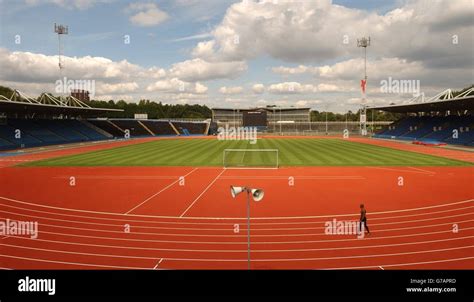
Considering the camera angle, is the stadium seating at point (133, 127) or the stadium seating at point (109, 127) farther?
the stadium seating at point (133, 127)

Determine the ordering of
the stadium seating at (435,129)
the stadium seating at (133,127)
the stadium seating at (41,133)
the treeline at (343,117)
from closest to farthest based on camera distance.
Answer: the stadium seating at (41,133)
the stadium seating at (435,129)
the stadium seating at (133,127)
the treeline at (343,117)

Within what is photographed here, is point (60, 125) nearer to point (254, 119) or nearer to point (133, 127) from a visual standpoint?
point (133, 127)

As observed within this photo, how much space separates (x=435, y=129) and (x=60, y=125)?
250 ft

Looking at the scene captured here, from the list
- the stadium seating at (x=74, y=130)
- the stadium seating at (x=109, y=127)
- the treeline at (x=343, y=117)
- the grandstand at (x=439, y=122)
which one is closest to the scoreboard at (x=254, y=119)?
the grandstand at (x=439, y=122)

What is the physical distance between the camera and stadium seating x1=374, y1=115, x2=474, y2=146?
57.7 meters

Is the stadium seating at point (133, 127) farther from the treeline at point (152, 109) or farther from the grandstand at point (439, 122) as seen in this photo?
the grandstand at point (439, 122)

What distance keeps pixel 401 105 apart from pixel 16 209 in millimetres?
70441

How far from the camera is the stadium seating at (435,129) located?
5769cm

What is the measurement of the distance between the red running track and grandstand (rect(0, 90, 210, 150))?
32845 millimetres

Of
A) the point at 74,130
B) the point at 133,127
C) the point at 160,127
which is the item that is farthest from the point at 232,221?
the point at 160,127
